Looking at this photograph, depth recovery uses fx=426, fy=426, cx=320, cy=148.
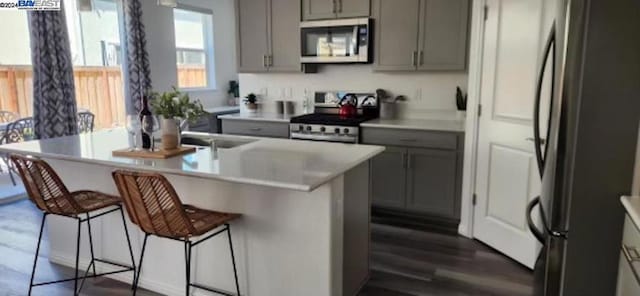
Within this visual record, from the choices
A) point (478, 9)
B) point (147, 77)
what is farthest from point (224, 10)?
point (478, 9)

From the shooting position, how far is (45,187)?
2.42 meters

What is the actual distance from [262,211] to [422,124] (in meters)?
2.05

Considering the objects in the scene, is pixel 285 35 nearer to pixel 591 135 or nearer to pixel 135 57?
pixel 135 57

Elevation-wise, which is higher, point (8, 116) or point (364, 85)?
point (364, 85)

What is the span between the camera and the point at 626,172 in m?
1.57

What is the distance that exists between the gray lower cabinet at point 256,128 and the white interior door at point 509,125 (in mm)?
2020

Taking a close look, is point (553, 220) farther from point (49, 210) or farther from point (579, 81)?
point (49, 210)

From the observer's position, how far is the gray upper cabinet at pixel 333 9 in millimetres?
4109

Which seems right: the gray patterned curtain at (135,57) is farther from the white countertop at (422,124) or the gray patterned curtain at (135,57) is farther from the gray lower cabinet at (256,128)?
the white countertop at (422,124)

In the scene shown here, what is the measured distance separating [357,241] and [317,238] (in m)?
0.48

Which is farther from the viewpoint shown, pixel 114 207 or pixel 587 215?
pixel 114 207

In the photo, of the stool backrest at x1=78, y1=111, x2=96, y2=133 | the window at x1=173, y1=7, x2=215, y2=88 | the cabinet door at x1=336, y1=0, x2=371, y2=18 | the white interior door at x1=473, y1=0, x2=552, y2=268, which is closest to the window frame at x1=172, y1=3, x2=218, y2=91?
the window at x1=173, y1=7, x2=215, y2=88

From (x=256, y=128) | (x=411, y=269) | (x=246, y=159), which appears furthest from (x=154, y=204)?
(x=256, y=128)

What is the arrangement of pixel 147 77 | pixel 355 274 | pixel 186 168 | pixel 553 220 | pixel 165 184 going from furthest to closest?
pixel 147 77
pixel 355 274
pixel 186 168
pixel 165 184
pixel 553 220
